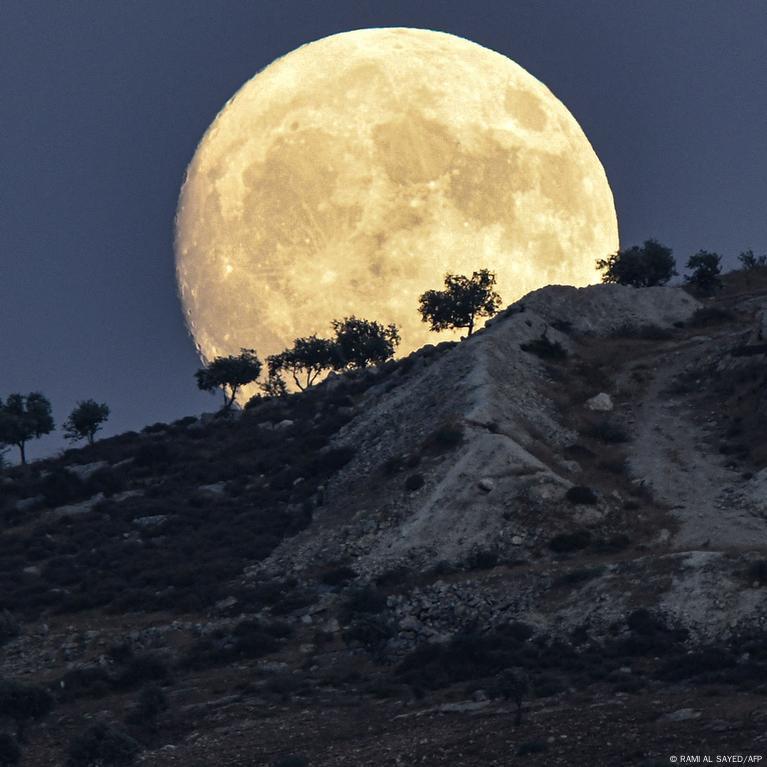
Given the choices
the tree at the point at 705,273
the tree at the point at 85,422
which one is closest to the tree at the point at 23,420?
the tree at the point at 85,422

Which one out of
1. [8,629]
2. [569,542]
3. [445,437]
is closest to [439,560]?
[569,542]

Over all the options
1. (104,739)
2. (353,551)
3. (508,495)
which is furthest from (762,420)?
(104,739)

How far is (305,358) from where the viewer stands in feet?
399

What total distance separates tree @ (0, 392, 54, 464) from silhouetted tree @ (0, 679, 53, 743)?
2337 inches

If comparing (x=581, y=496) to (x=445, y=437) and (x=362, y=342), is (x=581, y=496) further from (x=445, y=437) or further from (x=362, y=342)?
(x=362, y=342)

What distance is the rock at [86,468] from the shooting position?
325ft

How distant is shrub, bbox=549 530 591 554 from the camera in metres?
67.9

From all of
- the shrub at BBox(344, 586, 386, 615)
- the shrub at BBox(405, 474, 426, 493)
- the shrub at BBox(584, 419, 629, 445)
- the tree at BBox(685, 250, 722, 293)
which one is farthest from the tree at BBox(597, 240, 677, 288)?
the shrub at BBox(344, 586, 386, 615)

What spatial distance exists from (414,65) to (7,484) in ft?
155

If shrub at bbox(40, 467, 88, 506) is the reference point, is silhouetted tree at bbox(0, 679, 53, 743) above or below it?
below

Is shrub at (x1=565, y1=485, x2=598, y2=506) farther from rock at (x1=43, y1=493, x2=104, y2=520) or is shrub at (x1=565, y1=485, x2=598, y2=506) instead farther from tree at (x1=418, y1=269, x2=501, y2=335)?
tree at (x1=418, y1=269, x2=501, y2=335)

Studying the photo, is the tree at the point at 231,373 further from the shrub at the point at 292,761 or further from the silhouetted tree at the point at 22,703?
the shrub at the point at 292,761

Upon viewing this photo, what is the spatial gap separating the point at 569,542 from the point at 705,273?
58.7 meters

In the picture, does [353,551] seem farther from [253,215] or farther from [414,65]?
[414,65]
